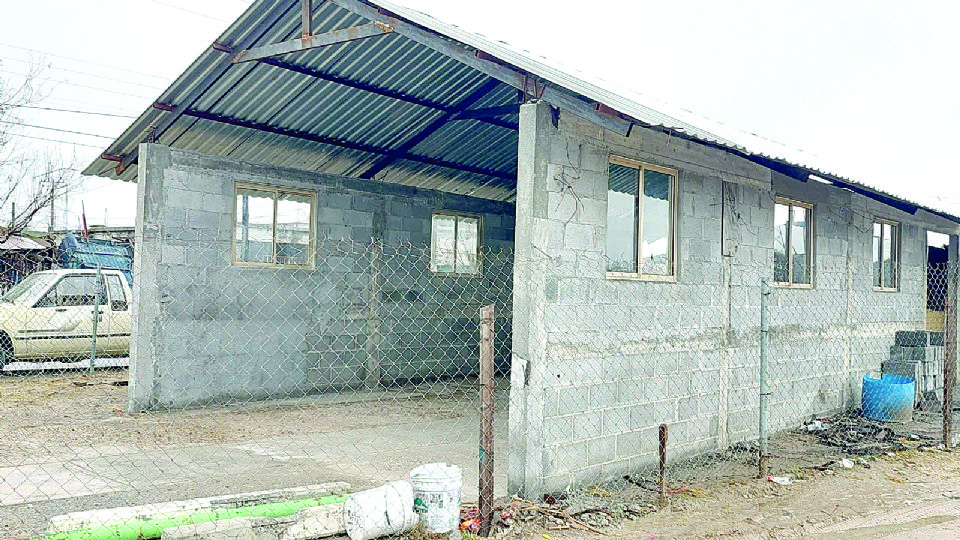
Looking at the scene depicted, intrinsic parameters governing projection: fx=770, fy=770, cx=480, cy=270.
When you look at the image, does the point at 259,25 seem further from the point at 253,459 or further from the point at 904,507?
the point at 904,507

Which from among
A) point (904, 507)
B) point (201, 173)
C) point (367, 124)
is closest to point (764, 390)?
point (904, 507)

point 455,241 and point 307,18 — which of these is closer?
point 307,18

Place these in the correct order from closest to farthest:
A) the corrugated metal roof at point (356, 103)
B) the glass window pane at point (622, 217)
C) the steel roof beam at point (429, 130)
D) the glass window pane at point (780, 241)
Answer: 1. the glass window pane at point (622, 217)
2. the corrugated metal roof at point (356, 103)
3. the glass window pane at point (780, 241)
4. the steel roof beam at point (429, 130)

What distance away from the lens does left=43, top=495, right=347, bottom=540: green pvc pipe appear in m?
4.60

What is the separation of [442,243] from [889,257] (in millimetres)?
7600

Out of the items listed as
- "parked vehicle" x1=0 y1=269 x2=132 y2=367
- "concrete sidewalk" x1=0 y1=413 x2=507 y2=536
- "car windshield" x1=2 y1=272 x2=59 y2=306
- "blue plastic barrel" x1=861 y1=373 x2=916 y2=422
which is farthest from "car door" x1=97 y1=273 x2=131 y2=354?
"blue plastic barrel" x1=861 y1=373 x2=916 y2=422

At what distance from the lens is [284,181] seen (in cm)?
1123

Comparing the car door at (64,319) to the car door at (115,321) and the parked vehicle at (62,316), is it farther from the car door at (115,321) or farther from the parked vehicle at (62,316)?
the car door at (115,321)

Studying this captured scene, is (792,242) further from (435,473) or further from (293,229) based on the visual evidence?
(293,229)

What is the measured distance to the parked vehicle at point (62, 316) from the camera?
13016mm

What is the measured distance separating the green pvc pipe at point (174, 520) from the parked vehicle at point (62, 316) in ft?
32.1

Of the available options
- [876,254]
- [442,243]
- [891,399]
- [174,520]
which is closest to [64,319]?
[442,243]

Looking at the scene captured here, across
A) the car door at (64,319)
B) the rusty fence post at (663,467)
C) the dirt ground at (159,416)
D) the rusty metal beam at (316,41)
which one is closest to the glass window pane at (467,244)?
the dirt ground at (159,416)

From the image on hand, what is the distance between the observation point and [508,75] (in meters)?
6.66
